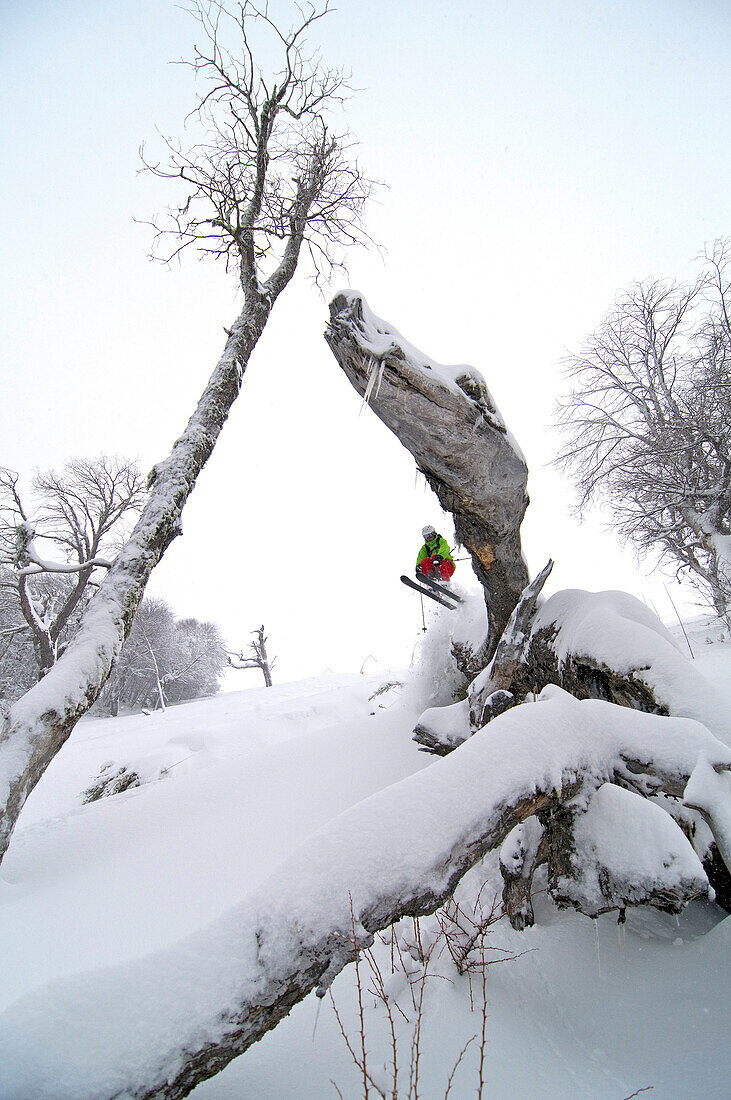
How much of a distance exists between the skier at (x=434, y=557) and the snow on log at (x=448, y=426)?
5.75ft

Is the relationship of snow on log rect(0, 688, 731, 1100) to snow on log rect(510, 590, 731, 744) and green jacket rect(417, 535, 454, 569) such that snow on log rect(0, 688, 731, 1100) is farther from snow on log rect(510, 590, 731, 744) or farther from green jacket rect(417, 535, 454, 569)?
green jacket rect(417, 535, 454, 569)

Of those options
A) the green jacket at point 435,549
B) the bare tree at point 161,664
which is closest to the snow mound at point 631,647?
the green jacket at point 435,549

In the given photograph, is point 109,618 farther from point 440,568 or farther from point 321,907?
point 440,568

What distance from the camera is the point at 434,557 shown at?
5.71 m

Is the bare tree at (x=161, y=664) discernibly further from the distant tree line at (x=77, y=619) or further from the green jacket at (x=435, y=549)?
the green jacket at (x=435, y=549)

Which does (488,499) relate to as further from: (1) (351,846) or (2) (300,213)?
(2) (300,213)

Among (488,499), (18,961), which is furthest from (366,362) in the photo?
(18,961)

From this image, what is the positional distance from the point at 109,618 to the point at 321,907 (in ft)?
9.25

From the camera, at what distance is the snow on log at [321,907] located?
3.82 feet

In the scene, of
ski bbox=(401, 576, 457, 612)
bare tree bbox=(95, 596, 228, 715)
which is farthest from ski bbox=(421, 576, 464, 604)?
bare tree bbox=(95, 596, 228, 715)

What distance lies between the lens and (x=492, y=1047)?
176cm

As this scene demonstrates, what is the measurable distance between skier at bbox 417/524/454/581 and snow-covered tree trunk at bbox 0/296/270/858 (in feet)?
9.62

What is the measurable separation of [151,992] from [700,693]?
2.98 m

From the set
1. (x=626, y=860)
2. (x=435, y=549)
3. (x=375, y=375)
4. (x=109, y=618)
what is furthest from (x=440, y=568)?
(x=626, y=860)
